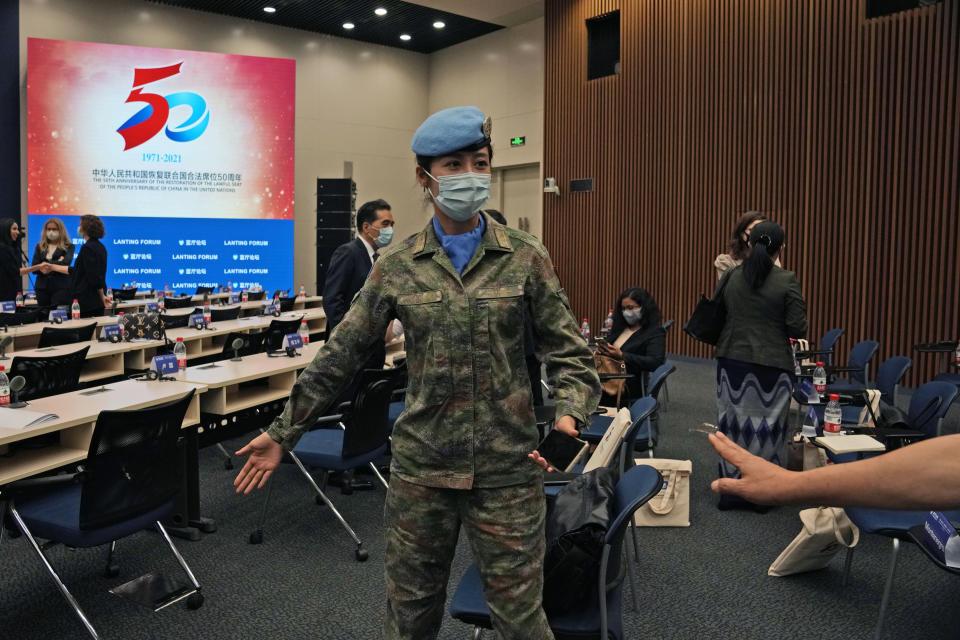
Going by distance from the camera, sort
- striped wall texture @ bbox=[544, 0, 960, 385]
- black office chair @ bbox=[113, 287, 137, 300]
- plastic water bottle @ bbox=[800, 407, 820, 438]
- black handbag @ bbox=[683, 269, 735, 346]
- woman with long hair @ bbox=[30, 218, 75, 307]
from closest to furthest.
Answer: plastic water bottle @ bbox=[800, 407, 820, 438]
black handbag @ bbox=[683, 269, 735, 346]
striped wall texture @ bbox=[544, 0, 960, 385]
woman with long hair @ bbox=[30, 218, 75, 307]
black office chair @ bbox=[113, 287, 137, 300]

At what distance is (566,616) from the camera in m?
2.05

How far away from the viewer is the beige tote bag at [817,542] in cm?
318

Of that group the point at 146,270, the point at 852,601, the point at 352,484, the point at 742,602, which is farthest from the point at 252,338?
the point at 146,270

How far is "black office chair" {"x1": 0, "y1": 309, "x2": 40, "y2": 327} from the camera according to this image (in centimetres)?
607

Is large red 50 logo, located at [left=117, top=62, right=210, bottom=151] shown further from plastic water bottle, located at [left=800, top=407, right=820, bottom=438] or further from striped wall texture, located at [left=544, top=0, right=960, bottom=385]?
plastic water bottle, located at [left=800, top=407, right=820, bottom=438]

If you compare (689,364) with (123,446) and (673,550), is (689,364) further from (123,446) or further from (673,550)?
(123,446)

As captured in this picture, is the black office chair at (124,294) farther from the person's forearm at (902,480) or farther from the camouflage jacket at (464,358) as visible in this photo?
the person's forearm at (902,480)

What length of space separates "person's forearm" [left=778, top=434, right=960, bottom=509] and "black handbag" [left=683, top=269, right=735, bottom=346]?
3066mm

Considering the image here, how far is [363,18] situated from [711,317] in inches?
401

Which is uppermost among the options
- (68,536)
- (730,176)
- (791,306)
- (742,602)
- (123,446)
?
(730,176)

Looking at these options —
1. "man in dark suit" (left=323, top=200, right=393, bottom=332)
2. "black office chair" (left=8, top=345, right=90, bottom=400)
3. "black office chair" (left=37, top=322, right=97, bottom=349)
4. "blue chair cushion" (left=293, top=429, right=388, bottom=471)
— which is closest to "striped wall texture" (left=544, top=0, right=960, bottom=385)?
"man in dark suit" (left=323, top=200, right=393, bottom=332)

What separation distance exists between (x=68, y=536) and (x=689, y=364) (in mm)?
7722

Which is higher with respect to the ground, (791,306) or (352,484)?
(791,306)

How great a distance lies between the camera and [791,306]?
150 inches
